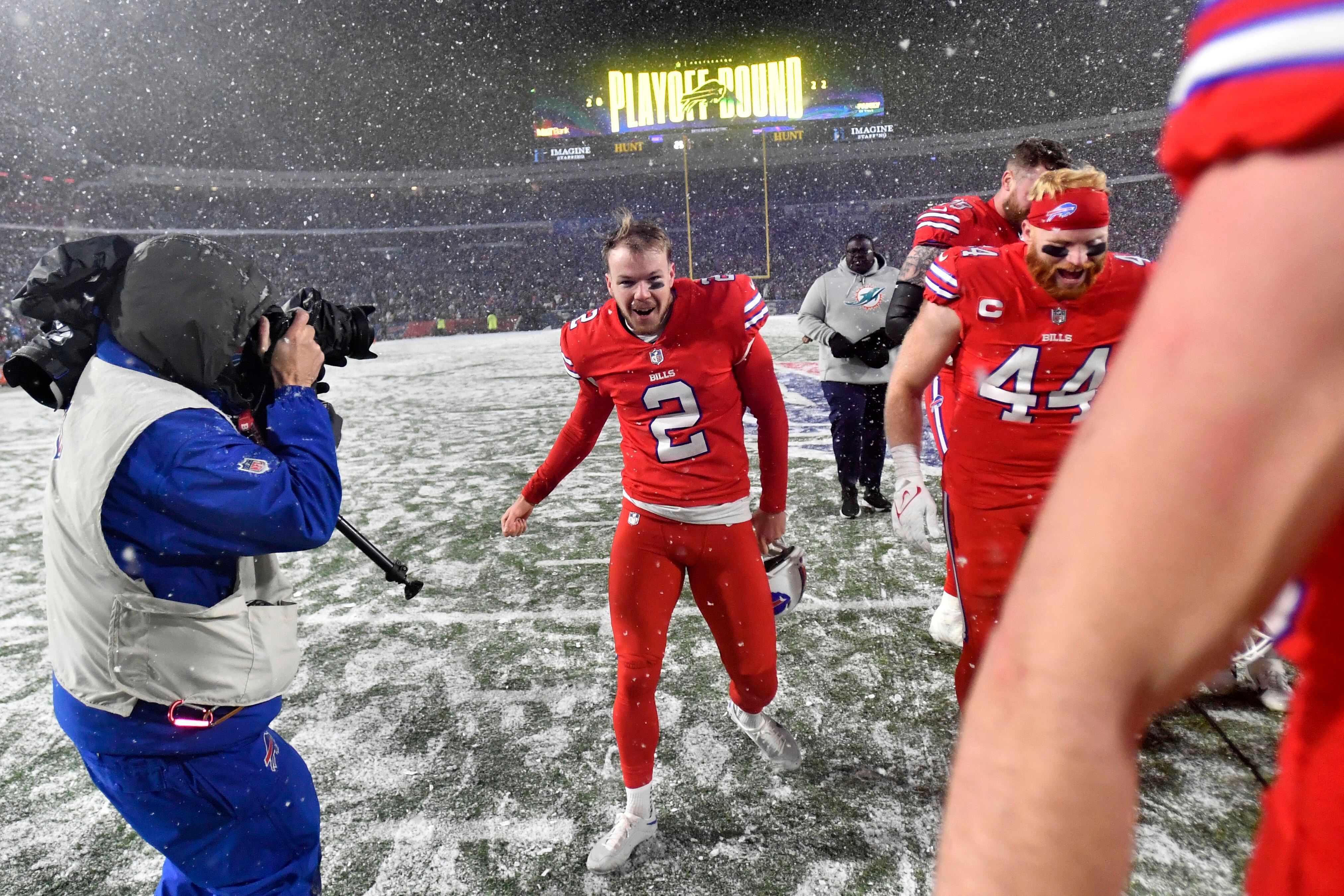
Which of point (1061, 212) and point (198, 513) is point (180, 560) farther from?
point (1061, 212)

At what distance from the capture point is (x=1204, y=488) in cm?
32

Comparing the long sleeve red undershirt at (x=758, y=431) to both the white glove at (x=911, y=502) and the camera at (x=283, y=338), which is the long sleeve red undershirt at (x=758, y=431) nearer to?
the white glove at (x=911, y=502)

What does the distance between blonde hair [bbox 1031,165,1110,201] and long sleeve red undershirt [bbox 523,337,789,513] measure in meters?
1.11

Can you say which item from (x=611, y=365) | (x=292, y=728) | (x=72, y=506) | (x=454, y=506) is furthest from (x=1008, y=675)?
(x=454, y=506)

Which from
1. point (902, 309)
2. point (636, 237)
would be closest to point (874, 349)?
point (902, 309)

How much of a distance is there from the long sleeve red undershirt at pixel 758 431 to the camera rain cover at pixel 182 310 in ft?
4.37

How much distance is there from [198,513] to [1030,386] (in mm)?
2573

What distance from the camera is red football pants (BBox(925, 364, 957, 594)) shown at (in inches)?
135

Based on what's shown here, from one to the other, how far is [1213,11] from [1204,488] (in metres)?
0.25

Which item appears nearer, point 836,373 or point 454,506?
point 836,373

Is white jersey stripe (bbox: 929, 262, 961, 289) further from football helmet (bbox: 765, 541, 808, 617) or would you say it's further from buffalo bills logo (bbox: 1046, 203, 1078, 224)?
football helmet (bbox: 765, 541, 808, 617)

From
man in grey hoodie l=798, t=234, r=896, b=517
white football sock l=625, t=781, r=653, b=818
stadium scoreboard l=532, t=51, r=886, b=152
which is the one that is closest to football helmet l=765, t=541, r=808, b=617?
white football sock l=625, t=781, r=653, b=818

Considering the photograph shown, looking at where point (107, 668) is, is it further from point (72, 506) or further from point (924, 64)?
point (924, 64)

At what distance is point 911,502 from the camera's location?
9.33 feet
